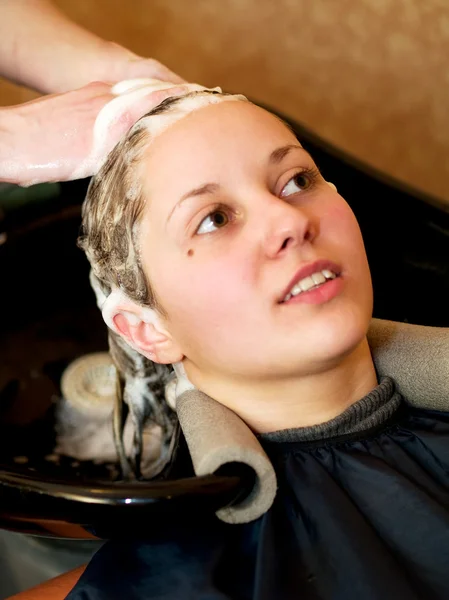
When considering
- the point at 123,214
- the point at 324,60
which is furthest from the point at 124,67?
the point at 324,60

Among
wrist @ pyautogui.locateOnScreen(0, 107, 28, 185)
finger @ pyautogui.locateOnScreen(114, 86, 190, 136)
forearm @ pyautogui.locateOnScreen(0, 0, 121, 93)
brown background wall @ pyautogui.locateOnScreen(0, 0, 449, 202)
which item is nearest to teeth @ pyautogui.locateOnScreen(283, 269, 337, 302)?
finger @ pyautogui.locateOnScreen(114, 86, 190, 136)

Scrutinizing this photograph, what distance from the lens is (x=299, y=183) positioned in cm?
95

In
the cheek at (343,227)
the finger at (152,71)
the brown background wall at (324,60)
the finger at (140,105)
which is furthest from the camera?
the brown background wall at (324,60)

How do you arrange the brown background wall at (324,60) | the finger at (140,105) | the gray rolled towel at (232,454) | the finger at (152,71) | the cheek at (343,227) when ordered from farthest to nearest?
the brown background wall at (324,60) < the finger at (152,71) < the finger at (140,105) < the cheek at (343,227) < the gray rolled towel at (232,454)

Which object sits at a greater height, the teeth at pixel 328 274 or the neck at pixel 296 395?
the teeth at pixel 328 274

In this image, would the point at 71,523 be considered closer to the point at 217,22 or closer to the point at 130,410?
the point at 130,410

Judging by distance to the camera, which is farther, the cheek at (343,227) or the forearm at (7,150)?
the forearm at (7,150)

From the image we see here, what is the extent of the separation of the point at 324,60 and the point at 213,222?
1.62 m

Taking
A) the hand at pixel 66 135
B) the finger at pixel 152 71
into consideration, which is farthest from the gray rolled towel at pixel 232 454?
the finger at pixel 152 71

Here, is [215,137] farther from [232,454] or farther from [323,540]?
[323,540]

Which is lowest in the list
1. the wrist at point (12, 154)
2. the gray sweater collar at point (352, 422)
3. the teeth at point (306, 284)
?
the gray sweater collar at point (352, 422)

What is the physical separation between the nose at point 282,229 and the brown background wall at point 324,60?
1.54 meters

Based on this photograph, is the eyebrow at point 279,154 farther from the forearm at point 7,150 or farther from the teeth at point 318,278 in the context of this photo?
the forearm at point 7,150

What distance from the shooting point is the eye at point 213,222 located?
88cm
